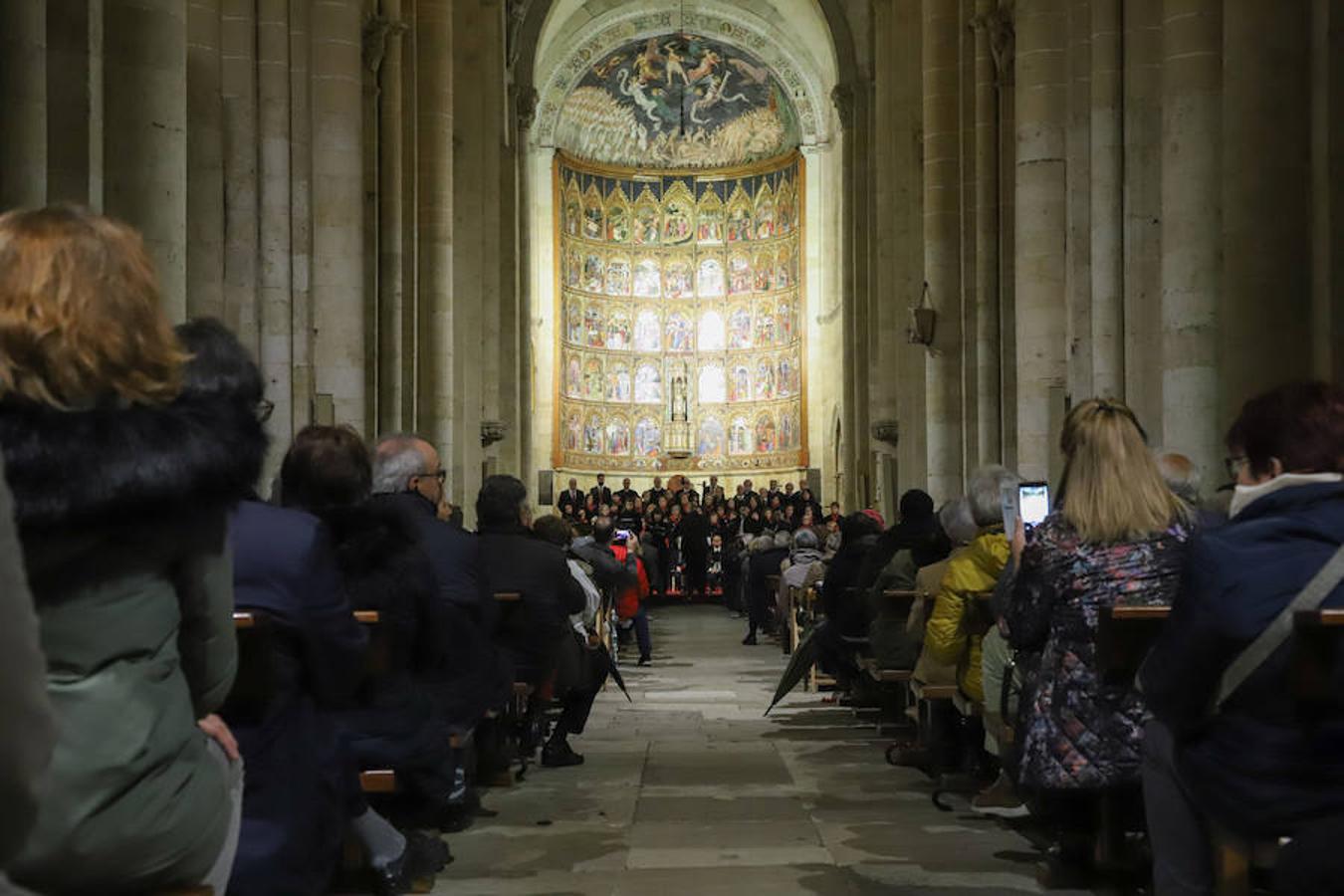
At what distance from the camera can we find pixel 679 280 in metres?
43.1

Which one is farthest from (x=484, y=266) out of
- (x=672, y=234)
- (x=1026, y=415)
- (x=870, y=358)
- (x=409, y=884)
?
(x=409, y=884)

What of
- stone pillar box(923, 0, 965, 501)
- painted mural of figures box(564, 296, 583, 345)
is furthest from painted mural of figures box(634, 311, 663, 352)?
stone pillar box(923, 0, 965, 501)

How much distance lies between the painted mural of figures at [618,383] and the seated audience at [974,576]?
3508cm

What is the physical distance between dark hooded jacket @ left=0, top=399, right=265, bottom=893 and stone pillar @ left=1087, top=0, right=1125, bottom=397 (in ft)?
39.1

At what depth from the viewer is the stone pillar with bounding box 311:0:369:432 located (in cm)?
1631

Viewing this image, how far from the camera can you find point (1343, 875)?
3365 mm

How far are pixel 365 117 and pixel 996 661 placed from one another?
44.1 feet

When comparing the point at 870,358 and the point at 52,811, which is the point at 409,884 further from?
the point at 870,358

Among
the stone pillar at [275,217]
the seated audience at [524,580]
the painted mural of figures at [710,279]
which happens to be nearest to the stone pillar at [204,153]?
the stone pillar at [275,217]

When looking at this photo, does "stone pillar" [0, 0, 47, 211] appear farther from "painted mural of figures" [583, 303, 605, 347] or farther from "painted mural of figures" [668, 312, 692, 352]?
"painted mural of figures" [668, 312, 692, 352]

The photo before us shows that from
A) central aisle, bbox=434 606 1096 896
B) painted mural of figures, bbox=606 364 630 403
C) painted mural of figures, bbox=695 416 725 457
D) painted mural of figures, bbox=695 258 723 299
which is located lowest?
central aisle, bbox=434 606 1096 896

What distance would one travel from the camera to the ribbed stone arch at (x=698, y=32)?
123 ft

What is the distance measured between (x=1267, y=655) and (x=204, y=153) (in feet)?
38.8

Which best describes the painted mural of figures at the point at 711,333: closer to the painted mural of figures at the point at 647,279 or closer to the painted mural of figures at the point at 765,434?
the painted mural of figures at the point at 647,279
